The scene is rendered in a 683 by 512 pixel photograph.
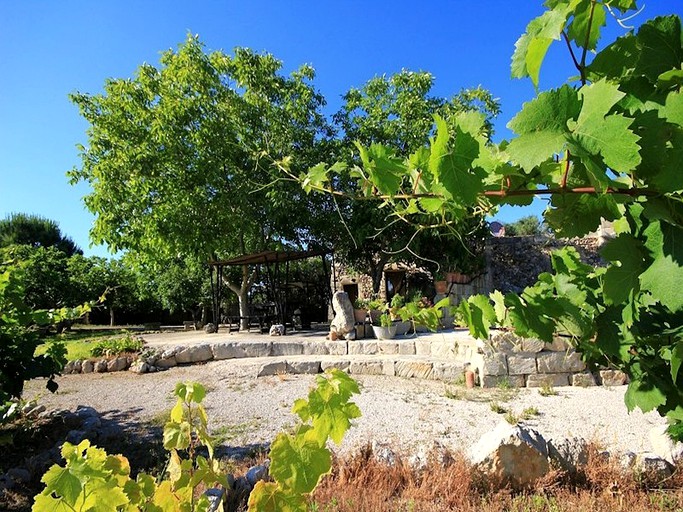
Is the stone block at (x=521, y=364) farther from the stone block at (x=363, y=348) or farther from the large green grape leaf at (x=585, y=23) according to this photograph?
the large green grape leaf at (x=585, y=23)

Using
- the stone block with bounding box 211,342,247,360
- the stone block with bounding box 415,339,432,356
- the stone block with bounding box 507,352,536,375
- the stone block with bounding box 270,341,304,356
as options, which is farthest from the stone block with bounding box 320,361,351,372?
the stone block with bounding box 507,352,536,375

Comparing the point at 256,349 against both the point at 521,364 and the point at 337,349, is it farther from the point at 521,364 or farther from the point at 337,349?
the point at 521,364

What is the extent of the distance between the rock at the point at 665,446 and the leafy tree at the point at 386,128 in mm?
8150

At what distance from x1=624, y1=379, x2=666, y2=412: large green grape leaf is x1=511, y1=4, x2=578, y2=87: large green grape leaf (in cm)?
89

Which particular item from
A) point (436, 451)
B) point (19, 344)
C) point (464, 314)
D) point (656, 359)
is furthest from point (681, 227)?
point (19, 344)

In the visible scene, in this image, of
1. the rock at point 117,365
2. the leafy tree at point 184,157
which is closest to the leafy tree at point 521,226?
the leafy tree at point 184,157

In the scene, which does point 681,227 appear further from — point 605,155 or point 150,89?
point 150,89

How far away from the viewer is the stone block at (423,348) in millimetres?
A: 7985

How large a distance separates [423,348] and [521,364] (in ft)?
7.34

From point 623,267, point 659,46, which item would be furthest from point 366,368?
point 659,46

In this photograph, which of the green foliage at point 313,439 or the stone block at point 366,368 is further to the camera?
the stone block at point 366,368

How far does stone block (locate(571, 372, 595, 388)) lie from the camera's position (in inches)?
235

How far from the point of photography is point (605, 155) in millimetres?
506

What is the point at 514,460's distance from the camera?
2758 mm
